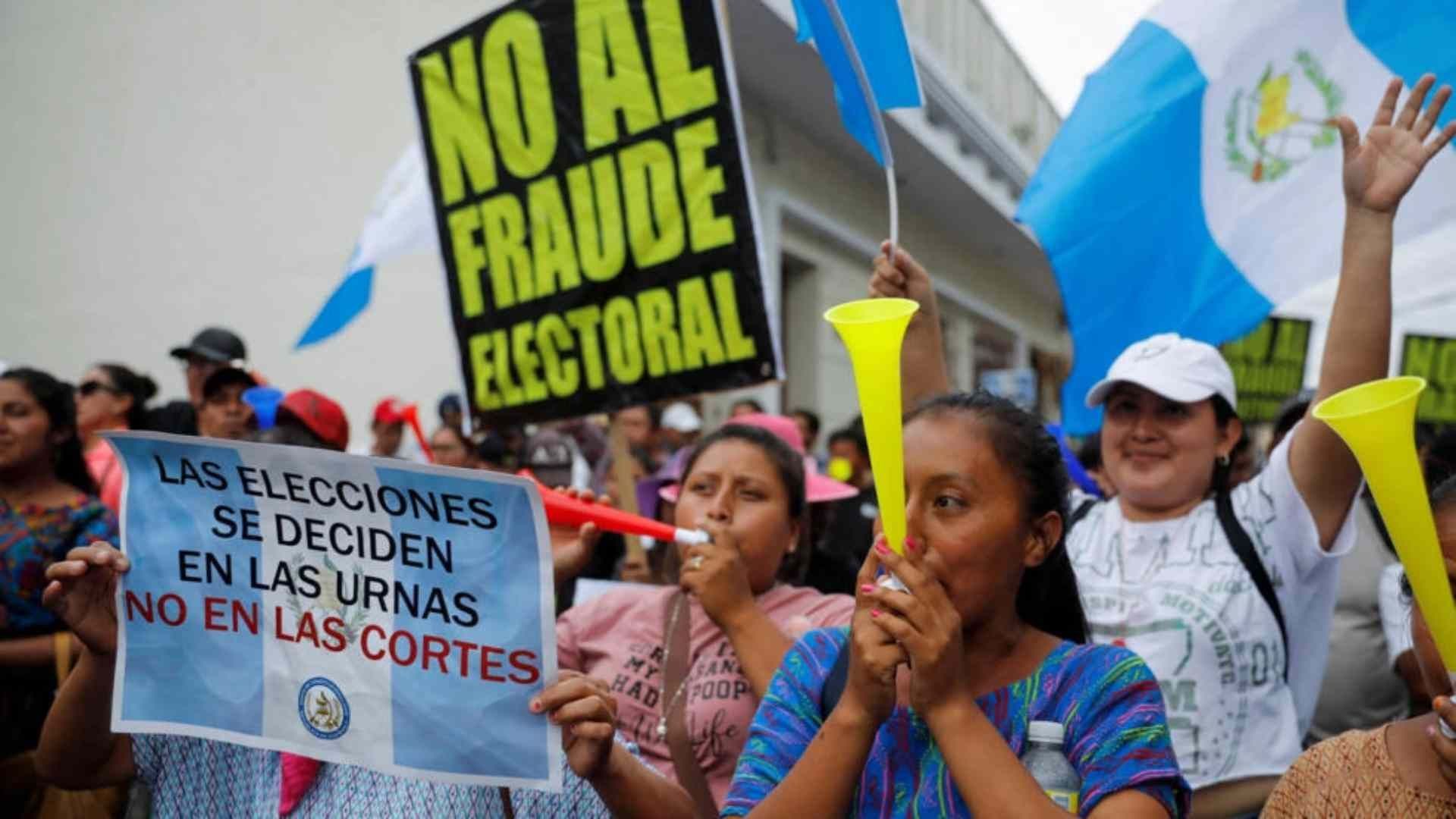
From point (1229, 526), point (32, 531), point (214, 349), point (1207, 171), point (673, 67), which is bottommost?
point (1229, 526)

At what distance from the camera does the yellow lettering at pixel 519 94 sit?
3930 millimetres

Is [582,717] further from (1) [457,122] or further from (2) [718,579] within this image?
(1) [457,122]

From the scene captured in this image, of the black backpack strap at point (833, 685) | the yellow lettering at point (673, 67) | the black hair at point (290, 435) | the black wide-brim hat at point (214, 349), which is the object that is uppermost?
the yellow lettering at point (673, 67)

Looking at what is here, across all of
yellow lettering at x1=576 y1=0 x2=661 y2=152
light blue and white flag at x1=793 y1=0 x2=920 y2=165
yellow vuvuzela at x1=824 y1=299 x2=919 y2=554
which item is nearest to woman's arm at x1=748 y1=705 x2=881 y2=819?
yellow vuvuzela at x1=824 y1=299 x2=919 y2=554

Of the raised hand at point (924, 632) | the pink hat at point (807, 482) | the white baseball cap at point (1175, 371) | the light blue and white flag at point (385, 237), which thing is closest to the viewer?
the raised hand at point (924, 632)

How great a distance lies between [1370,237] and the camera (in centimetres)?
229

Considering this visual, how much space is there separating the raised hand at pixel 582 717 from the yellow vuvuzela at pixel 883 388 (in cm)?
47

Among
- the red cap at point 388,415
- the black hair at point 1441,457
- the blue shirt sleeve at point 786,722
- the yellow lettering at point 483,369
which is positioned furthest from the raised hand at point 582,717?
the red cap at point 388,415

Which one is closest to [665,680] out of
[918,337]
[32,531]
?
[918,337]

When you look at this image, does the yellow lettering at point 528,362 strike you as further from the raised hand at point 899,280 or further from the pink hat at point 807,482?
the raised hand at point 899,280

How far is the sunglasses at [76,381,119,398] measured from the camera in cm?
480

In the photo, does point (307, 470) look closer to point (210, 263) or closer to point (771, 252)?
point (210, 263)

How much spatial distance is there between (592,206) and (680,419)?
182 inches

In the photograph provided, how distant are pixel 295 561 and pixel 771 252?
965 cm
